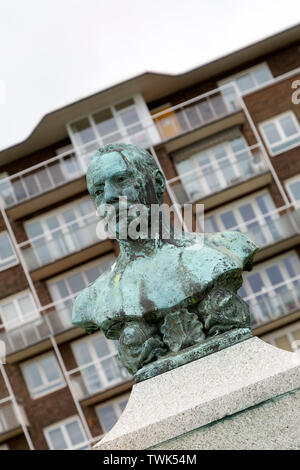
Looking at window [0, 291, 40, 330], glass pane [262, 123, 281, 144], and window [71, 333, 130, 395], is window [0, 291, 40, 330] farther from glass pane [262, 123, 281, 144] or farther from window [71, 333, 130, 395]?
glass pane [262, 123, 281, 144]

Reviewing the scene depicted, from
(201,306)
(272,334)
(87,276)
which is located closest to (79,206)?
(87,276)

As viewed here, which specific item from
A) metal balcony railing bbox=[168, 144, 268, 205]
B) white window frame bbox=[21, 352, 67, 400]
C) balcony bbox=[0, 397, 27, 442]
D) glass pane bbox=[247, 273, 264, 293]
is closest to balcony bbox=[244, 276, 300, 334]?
glass pane bbox=[247, 273, 264, 293]

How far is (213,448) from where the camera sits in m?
4.38

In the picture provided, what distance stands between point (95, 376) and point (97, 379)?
0.44 ft

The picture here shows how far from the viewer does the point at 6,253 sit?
3378 cm

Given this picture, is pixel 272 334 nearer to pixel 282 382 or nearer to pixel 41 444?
pixel 41 444

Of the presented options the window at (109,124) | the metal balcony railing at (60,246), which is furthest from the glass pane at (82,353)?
the window at (109,124)

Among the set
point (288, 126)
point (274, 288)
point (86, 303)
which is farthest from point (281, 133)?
point (86, 303)

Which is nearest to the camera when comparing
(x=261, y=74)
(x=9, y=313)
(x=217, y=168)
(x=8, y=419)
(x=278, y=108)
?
(x=8, y=419)

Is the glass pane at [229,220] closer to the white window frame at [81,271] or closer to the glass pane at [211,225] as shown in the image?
the glass pane at [211,225]

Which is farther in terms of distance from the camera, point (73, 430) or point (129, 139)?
point (129, 139)

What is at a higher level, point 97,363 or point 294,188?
point 294,188

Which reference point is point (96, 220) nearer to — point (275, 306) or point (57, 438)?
point (275, 306)
